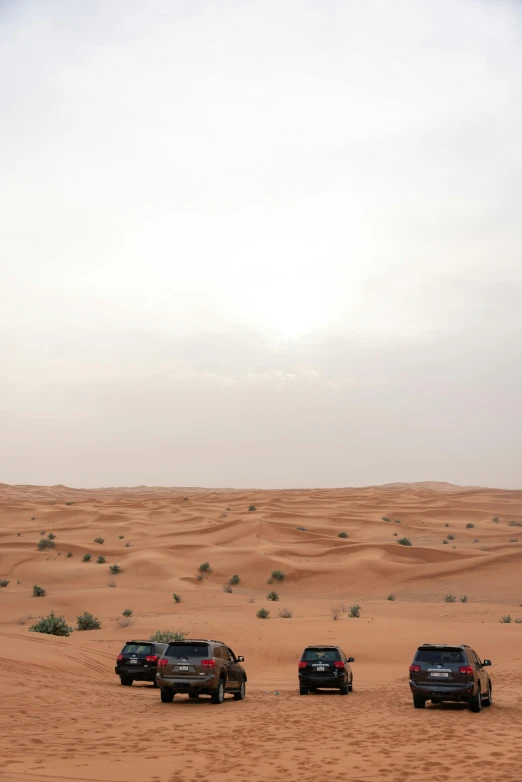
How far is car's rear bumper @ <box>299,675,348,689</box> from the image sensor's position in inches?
746

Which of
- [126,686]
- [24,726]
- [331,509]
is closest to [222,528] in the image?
[331,509]

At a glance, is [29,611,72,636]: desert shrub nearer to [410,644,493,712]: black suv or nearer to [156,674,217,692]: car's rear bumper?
[156,674,217,692]: car's rear bumper

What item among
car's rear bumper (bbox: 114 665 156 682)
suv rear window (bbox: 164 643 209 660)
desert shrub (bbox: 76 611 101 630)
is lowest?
desert shrub (bbox: 76 611 101 630)

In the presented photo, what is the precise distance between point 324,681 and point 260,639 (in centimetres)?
828

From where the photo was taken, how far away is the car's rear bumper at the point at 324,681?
62.1ft

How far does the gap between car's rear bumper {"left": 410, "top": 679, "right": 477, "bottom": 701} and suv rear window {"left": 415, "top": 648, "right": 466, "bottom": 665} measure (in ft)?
1.40

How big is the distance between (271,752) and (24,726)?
4.26 meters

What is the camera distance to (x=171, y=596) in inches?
1469

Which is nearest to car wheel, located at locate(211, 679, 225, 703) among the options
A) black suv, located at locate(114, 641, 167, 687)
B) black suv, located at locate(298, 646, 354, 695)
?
black suv, located at locate(298, 646, 354, 695)

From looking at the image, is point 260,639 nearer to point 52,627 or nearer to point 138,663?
point 52,627

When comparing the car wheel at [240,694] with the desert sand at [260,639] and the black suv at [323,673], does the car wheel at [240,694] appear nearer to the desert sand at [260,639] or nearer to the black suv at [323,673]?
the desert sand at [260,639]

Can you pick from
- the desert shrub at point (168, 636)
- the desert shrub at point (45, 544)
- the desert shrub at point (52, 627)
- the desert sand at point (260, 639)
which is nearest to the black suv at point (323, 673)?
the desert sand at point (260, 639)

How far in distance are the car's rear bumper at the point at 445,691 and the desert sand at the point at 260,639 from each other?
35 centimetres

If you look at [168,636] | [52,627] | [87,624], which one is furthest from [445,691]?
[87,624]
